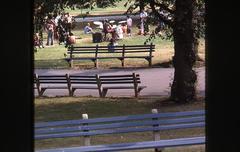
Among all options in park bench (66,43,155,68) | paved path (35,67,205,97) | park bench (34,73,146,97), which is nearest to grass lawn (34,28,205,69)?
park bench (66,43,155,68)

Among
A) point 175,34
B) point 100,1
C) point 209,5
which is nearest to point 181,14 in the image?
point 175,34

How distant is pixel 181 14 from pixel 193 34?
0.81 m

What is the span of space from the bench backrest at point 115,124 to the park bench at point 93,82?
232 inches

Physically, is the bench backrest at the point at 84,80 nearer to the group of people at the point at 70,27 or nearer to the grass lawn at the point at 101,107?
the grass lawn at the point at 101,107

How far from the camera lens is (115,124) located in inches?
299

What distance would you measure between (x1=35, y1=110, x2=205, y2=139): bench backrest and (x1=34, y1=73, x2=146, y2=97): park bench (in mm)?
5897

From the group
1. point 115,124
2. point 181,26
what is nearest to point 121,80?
point 181,26

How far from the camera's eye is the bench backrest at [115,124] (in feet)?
24.7

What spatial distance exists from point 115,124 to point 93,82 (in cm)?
668

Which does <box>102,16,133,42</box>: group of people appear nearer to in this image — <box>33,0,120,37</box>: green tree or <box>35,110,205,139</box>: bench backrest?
<box>33,0,120,37</box>: green tree

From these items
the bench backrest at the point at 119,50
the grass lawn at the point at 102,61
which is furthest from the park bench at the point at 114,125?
the bench backrest at the point at 119,50

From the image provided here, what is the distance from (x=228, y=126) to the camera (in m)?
1.63

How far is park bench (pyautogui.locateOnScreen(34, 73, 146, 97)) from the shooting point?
1398cm
